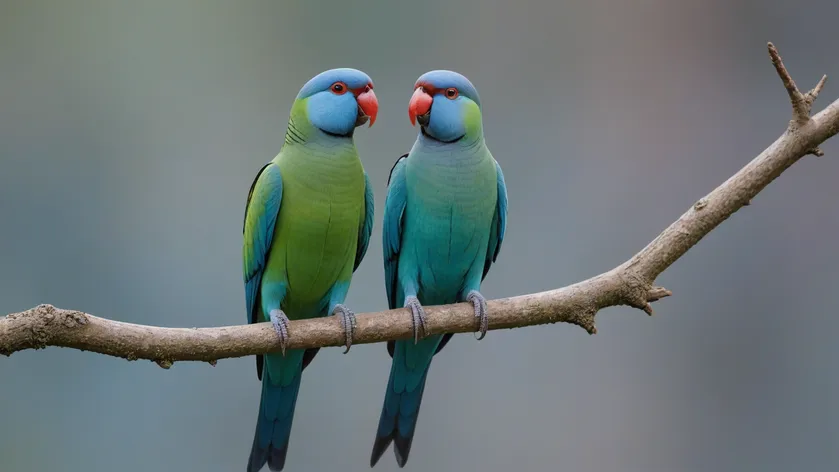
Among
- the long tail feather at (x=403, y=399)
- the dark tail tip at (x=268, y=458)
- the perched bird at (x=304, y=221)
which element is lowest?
the dark tail tip at (x=268, y=458)

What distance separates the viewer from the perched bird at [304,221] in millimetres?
2371

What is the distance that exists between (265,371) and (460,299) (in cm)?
65

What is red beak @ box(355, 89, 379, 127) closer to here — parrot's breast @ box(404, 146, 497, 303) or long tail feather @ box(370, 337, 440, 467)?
parrot's breast @ box(404, 146, 497, 303)

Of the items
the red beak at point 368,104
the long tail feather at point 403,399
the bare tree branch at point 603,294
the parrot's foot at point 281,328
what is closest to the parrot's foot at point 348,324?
the bare tree branch at point 603,294

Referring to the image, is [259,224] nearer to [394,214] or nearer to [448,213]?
[394,214]

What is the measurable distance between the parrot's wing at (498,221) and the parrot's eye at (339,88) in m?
0.55

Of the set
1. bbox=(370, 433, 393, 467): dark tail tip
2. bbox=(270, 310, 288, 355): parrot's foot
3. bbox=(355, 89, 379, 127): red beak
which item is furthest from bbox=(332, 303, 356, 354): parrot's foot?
bbox=(355, 89, 379, 127): red beak

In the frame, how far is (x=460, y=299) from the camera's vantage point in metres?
2.62

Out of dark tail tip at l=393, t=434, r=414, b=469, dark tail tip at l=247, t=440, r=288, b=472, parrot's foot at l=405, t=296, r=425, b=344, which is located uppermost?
parrot's foot at l=405, t=296, r=425, b=344

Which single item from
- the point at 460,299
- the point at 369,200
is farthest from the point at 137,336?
the point at 460,299

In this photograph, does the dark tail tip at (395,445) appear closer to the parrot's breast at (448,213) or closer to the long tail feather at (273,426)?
the long tail feather at (273,426)

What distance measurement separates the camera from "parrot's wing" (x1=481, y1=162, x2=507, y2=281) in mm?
2596

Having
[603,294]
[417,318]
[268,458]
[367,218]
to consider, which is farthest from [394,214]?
[268,458]

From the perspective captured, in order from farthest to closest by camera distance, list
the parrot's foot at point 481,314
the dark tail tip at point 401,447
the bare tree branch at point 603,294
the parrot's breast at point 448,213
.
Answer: the dark tail tip at point 401,447, the parrot's breast at point 448,213, the parrot's foot at point 481,314, the bare tree branch at point 603,294
